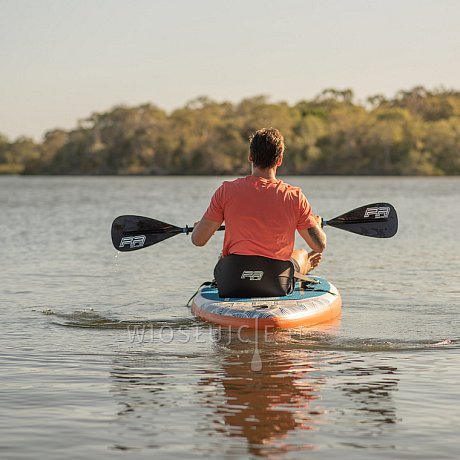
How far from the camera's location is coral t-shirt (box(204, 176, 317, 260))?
8703 millimetres

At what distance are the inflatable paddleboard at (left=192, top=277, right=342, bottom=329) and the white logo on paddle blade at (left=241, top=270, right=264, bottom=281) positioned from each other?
9.1 inches

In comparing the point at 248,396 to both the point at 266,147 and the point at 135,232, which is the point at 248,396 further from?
the point at 135,232

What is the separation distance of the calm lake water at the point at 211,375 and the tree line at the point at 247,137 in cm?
9730

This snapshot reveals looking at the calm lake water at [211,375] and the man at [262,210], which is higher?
the man at [262,210]

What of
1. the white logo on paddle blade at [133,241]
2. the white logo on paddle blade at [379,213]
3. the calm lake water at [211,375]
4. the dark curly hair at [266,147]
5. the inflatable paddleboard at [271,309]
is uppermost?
the dark curly hair at [266,147]

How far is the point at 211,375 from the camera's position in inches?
304

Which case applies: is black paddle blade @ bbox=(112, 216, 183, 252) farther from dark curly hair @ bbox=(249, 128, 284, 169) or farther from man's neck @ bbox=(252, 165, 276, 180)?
dark curly hair @ bbox=(249, 128, 284, 169)

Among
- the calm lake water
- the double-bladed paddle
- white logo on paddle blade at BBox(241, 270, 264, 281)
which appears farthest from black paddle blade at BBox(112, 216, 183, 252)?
white logo on paddle blade at BBox(241, 270, 264, 281)

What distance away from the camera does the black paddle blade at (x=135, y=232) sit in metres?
10.6

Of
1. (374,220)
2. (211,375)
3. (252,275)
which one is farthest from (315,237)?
(374,220)

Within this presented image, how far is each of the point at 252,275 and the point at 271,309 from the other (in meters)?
0.34

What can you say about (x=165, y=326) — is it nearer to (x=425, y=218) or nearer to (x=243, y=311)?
(x=243, y=311)

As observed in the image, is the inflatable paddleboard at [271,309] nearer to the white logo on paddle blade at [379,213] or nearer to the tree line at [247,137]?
the white logo on paddle blade at [379,213]

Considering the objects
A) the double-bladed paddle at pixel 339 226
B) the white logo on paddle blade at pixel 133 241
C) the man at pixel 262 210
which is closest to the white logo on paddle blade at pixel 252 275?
the man at pixel 262 210
